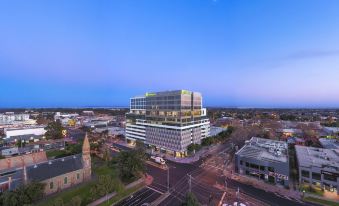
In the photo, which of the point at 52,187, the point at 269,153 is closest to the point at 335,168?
the point at 269,153

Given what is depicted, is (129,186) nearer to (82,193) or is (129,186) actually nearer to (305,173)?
(82,193)

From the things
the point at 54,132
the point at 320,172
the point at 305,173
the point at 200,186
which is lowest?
the point at 200,186

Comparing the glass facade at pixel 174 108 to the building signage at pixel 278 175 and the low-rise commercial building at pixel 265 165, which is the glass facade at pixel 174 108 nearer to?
the low-rise commercial building at pixel 265 165

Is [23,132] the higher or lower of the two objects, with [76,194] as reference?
higher

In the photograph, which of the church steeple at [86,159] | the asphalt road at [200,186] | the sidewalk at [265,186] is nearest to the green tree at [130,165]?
the asphalt road at [200,186]

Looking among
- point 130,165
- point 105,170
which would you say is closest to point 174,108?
point 130,165

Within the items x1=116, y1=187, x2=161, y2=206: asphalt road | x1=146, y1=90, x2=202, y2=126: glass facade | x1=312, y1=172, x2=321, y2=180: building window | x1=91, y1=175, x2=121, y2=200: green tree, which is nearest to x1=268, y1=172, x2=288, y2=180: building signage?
→ x1=312, y1=172, x2=321, y2=180: building window

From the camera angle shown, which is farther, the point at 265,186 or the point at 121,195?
the point at 265,186
